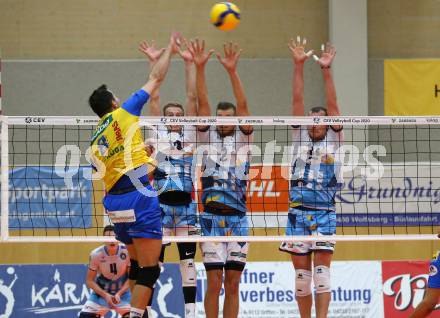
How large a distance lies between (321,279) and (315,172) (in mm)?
1286

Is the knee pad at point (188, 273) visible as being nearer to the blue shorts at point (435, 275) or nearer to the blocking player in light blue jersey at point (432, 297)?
the blocking player in light blue jersey at point (432, 297)

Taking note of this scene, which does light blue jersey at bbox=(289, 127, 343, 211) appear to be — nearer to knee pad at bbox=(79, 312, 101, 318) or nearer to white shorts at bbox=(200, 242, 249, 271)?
white shorts at bbox=(200, 242, 249, 271)

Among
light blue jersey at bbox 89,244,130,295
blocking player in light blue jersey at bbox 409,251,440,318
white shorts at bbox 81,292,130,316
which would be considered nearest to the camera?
blocking player in light blue jersey at bbox 409,251,440,318

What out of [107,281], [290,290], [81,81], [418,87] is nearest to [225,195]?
[107,281]

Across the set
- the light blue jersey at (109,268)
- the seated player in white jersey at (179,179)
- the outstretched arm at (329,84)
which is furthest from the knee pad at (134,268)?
the light blue jersey at (109,268)

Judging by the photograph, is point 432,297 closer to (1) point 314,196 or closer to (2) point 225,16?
(1) point 314,196

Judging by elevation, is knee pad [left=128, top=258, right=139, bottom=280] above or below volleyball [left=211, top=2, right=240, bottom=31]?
below

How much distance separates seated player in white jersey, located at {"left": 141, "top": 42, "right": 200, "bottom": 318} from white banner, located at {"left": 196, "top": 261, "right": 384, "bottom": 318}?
3685mm

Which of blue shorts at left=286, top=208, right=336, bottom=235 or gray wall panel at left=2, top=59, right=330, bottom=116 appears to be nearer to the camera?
blue shorts at left=286, top=208, right=336, bottom=235

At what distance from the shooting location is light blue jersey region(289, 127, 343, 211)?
9750 millimetres

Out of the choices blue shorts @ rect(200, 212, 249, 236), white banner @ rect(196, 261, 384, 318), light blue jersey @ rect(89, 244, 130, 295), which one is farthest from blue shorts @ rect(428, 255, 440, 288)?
light blue jersey @ rect(89, 244, 130, 295)

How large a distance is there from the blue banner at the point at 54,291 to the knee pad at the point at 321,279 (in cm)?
384

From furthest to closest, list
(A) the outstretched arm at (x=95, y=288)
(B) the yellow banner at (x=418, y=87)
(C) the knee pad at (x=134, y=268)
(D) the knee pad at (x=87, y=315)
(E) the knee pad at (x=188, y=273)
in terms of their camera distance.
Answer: (B) the yellow banner at (x=418, y=87), (A) the outstretched arm at (x=95, y=288), (D) the knee pad at (x=87, y=315), (E) the knee pad at (x=188, y=273), (C) the knee pad at (x=134, y=268)

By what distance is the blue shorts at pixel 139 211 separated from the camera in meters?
7.89
